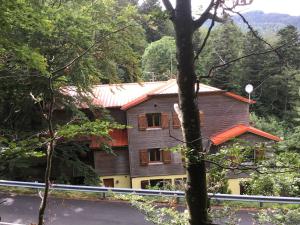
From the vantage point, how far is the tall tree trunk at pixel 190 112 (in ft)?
11.5

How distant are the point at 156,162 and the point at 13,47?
22516 mm

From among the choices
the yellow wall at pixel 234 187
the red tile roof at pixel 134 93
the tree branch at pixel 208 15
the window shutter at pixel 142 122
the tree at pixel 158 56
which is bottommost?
the yellow wall at pixel 234 187

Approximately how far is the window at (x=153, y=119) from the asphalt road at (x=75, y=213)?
45.2 feet

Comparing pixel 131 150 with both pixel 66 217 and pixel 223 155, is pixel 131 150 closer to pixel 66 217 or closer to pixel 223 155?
pixel 66 217

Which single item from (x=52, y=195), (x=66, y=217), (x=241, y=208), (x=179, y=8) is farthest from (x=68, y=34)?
(x=179, y=8)

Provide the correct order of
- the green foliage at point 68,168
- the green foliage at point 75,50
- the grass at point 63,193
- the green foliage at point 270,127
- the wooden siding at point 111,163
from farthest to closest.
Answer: the green foliage at point 270,127, the wooden siding at point 111,163, the green foliage at point 68,168, the green foliage at point 75,50, the grass at point 63,193

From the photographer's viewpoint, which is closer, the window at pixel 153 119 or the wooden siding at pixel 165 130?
the wooden siding at pixel 165 130

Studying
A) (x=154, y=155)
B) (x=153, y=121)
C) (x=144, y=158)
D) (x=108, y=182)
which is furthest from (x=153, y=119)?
(x=108, y=182)

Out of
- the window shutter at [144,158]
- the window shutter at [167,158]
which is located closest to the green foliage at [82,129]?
the window shutter at [144,158]

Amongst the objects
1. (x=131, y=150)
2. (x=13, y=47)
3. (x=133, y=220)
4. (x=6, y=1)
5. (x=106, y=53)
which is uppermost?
(x=106, y=53)

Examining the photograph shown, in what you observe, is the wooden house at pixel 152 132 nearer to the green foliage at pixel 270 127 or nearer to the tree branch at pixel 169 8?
the green foliage at pixel 270 127

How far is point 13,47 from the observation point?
19.1 ft

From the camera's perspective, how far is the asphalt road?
1209cm

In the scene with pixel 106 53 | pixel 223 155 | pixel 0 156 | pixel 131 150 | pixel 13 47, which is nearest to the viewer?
pixel 223 155
